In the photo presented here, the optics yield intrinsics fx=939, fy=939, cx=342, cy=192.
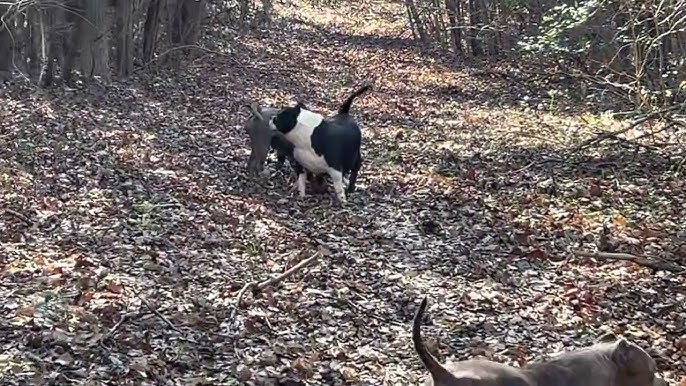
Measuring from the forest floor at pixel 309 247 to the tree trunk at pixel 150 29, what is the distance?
3972mm

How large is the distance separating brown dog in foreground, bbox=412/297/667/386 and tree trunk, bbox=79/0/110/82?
→ 592 inches

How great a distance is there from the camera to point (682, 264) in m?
8.82

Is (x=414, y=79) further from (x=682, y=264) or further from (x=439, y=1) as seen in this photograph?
(x=682, y=264)

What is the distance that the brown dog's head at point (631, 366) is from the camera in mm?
4910

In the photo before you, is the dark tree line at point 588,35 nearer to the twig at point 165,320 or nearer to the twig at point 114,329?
the twig at point 165,320

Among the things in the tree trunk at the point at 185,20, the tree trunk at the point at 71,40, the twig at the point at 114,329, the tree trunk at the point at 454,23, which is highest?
the twig at the point at 114,329

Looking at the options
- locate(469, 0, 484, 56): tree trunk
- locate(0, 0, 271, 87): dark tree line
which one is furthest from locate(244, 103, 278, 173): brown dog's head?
locate(469, 0, 484, 56): tree trunk

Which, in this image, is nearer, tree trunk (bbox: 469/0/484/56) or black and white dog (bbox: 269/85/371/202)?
black and white dog (bbox: 269/85/371/202)

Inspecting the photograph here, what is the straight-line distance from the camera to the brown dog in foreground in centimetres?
445

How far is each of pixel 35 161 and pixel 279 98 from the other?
9.16 m

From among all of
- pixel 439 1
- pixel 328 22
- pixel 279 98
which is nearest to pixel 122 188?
pixel 279 98

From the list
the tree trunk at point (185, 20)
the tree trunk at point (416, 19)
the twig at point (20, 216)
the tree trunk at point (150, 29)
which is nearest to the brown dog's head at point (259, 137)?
the twig at point (20, 216)

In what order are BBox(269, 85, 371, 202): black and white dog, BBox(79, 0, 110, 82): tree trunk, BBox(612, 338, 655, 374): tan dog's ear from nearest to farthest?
BBox(612, 338, 655, 374): tan dog's ear < BBox(269, 85, 371, 202): black and white dog < BBox(79, 0, 110, 82): tree trunk

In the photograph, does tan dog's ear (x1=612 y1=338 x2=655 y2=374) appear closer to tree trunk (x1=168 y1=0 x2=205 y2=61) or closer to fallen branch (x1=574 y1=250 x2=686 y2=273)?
fallen branch (x1=574 y1=250 x2=686 y2=273)
